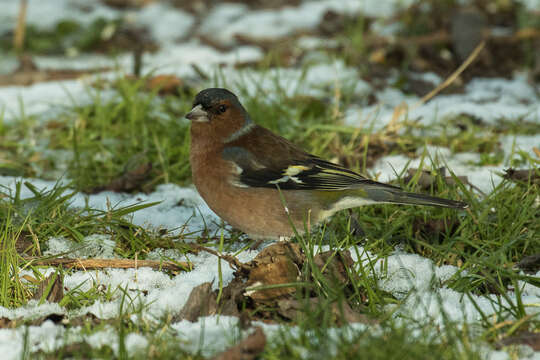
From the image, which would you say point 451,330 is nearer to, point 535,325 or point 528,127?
point 535,325

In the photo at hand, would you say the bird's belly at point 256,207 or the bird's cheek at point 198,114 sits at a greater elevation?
the bird's cheek at point 198,114

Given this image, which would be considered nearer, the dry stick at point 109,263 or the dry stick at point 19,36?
the dry stick at point 109,263

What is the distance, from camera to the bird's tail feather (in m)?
3.38

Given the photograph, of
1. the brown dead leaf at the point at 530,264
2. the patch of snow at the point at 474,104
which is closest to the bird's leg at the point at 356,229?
the brown dead leaf at the point at 530,264

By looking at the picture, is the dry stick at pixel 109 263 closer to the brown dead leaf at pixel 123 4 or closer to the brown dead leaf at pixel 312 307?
the brown dead leaf at pixel 312 307

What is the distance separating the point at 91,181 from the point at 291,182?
1.72 metres

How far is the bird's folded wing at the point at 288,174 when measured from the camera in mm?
3736

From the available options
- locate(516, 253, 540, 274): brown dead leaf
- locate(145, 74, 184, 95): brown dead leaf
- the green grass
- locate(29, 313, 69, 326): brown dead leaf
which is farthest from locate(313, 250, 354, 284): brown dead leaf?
locate(145, 74, 184, 95): brown dead leaf

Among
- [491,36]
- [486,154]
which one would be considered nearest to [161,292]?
[486,154]

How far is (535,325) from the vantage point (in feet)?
8.48

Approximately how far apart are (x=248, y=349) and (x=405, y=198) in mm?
1589

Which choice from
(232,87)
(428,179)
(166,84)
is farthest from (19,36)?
(428,179)

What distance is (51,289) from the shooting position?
296 cm

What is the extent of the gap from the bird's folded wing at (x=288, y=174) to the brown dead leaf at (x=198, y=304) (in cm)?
102
